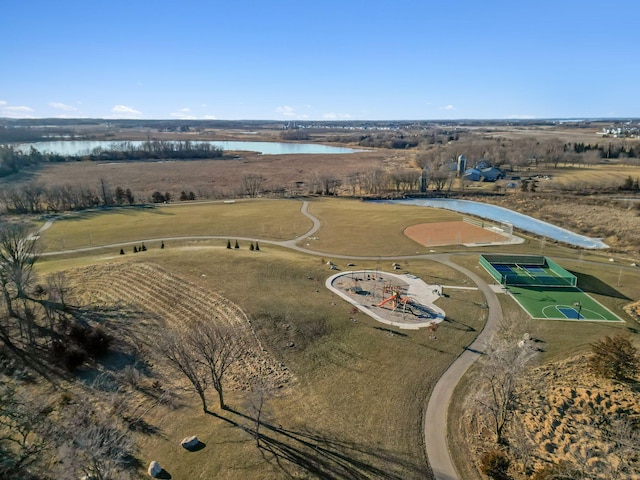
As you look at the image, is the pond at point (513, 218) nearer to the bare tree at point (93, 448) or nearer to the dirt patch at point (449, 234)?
the dirt patch at point (449, 234)

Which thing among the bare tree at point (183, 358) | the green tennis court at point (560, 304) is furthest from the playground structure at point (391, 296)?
the bare tree at point (183, 358)

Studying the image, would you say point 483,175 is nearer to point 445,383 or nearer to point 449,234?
point 449,234

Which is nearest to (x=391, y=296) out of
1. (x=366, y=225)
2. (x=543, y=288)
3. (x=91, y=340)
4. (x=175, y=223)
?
(x=543, y=288)

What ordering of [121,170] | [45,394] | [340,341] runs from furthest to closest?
1. [121,170]
2. [340,341]
3. [45,394]

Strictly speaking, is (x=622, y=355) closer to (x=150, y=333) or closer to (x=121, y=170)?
(x=150, y=333)

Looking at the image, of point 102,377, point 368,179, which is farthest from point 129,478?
point 368,179

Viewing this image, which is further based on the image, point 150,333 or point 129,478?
point 150,333
